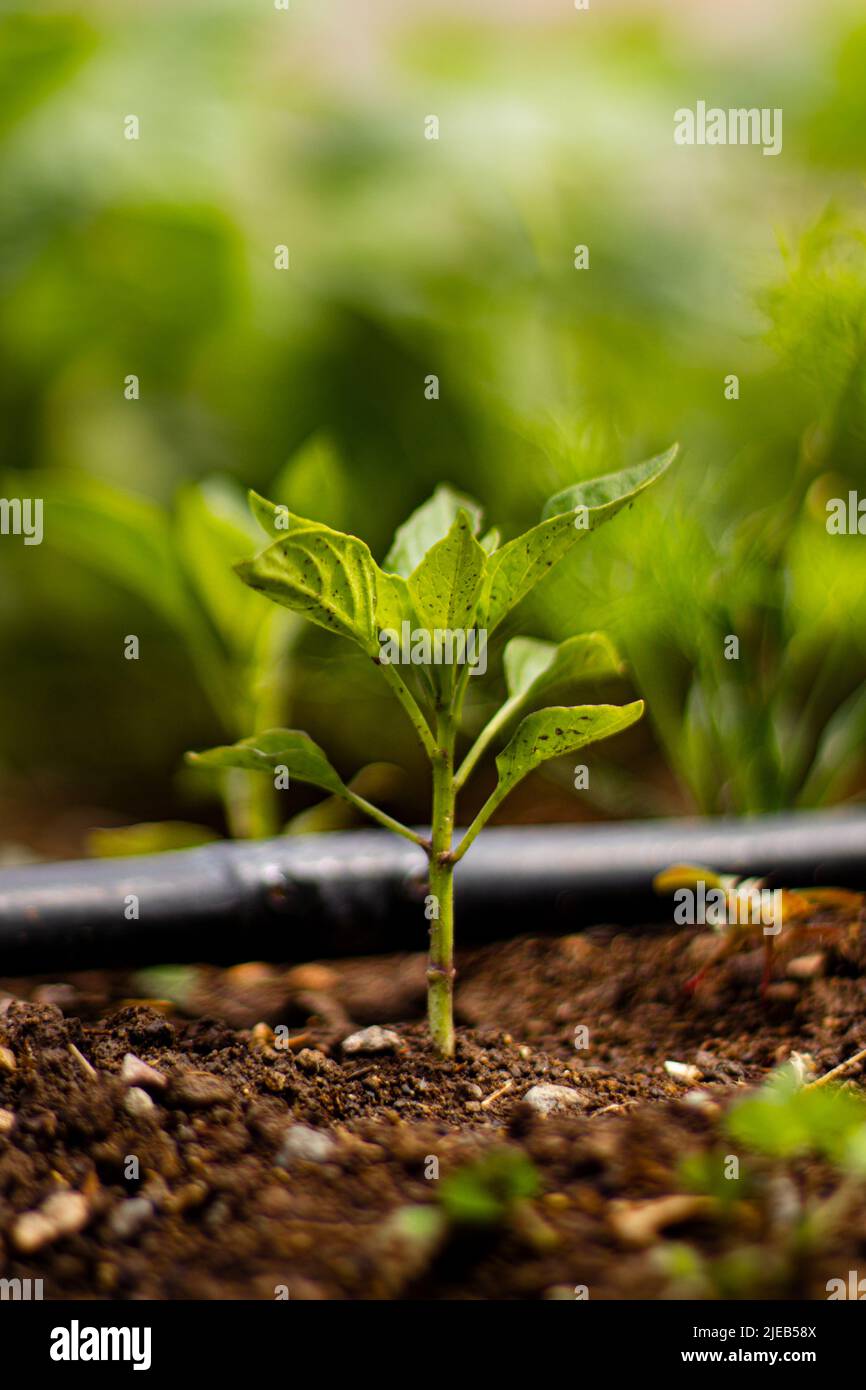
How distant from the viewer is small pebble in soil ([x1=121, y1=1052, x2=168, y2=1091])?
0.55 m

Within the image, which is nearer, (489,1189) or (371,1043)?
(489,1189)

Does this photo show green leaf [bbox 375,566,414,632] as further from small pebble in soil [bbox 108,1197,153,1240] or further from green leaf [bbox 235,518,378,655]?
small pebble in soil [bbox 108,1197,153,1240]

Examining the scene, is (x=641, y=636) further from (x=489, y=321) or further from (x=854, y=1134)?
(x=489, y=321)

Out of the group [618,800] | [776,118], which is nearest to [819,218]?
[618,800]

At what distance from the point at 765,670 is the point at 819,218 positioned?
39 cm

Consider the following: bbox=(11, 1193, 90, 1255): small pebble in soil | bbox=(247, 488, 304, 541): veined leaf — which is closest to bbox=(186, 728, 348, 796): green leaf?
bbox=(247, 488, 304, 541): veined leaf

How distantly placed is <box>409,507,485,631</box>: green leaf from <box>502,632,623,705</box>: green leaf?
65 mm

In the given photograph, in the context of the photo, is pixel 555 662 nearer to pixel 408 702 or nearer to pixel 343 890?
pixel 408 702

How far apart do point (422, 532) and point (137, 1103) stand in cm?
35

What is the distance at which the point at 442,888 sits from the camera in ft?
1.96

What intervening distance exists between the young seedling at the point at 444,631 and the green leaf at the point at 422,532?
0.15 ft

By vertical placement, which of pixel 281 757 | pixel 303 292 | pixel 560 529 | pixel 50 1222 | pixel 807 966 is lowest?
pixel 50 1222

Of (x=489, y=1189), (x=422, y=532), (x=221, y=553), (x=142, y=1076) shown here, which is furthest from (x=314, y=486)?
(x=489, y=1189)

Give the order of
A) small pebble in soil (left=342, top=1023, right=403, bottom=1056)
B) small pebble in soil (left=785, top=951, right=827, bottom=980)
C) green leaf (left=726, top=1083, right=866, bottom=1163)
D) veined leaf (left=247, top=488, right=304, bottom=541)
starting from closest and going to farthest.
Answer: green leaf (left=726, top=1083, right=866, bottom=1163)
veined leaf (left=247, top=488, right=304, bottom=541)
small pebble in soil (left=342, top=1023, right=403, bottom=1056)
small pebble in soil (left=785, top=951, right=827, bottom=980)
